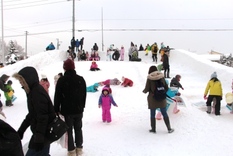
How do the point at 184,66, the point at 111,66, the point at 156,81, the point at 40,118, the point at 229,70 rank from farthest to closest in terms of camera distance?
the point at 184,66, the point at 111,66, the point at 229,70, the point at 156,81, the point at 40,118

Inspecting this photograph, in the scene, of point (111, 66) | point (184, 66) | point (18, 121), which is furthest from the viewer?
point (184, 66)

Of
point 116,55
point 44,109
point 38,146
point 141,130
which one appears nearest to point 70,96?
point 44,109

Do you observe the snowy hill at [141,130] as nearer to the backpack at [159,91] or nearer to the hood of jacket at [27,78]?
the backpack at [159,91]

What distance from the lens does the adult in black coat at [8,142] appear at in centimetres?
221

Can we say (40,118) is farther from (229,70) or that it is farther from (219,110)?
(229,70)

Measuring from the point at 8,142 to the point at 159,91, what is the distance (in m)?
5.39

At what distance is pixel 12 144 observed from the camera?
2.27 m

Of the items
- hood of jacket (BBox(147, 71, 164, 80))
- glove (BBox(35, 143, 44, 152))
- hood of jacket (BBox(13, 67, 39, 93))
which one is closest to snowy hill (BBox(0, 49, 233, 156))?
hood of jacket (BBox(147, 71, 164, 80))

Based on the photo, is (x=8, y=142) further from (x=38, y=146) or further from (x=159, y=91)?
(x=159, y=91)

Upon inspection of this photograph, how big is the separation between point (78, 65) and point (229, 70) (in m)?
10.6

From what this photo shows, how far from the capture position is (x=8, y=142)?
2238mm

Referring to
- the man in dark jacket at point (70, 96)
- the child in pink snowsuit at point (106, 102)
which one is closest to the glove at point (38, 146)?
the man in dark jacket at point (70, 96)

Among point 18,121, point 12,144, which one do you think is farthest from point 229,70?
point 12,144

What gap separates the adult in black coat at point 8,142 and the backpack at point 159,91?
207 inches
